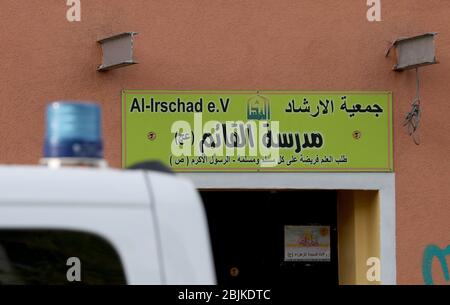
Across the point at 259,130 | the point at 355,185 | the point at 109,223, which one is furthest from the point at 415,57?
the point at 109,223

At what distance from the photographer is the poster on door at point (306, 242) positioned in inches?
460

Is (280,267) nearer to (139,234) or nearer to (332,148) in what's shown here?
(332,148)

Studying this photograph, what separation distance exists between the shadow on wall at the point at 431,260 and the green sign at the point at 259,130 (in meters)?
0.85

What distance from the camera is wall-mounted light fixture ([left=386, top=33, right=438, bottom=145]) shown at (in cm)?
1023

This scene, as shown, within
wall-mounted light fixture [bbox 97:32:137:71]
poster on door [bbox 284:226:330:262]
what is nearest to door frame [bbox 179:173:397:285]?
poster on door [bbox 284:226:330:262]

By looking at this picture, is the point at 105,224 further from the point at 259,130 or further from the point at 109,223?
the point at 259,130

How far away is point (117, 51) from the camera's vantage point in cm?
1013

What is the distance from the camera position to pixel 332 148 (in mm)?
10578

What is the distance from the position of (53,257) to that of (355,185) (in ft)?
26.4

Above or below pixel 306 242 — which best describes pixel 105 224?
above

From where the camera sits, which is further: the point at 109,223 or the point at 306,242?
the point at 306,242

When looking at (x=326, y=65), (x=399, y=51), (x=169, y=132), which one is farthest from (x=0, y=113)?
(x=399, y=51)

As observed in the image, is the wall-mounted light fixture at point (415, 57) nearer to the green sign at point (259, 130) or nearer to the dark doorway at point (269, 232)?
the green sign at point (259, 130)

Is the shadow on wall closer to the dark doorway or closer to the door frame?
the door frame
